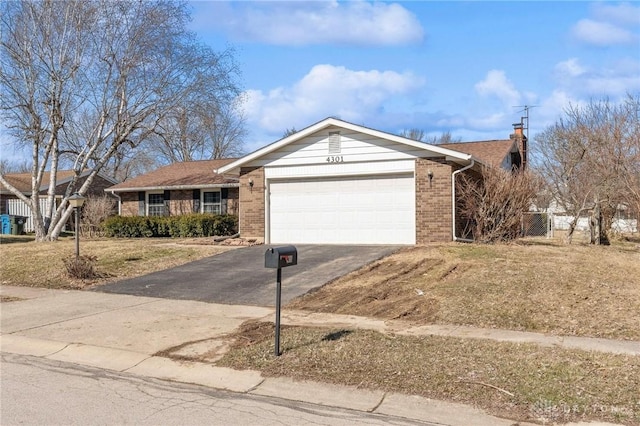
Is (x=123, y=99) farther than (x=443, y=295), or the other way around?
(x=123, y=99)

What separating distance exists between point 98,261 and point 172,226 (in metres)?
9.54

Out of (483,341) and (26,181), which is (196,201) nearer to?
(26,181)

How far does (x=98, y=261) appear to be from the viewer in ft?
49.6

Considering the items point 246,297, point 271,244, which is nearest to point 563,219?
point 271,244

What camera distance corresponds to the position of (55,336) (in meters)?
8.19

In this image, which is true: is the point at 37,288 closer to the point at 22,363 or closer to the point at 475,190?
the point at 22,363

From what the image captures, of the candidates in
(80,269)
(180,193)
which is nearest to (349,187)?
(80,269)

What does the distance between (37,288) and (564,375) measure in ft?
37.1

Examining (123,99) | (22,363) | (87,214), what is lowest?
(22,363)

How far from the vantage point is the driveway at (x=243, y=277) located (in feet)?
36.0

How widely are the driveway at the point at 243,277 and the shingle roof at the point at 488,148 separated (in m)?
7.58

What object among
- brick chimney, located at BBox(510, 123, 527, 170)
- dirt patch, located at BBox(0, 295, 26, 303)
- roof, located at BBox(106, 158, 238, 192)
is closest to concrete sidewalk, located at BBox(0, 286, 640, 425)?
dirt patch, located at BBox(0, 295, 26, 303)

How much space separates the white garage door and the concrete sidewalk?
306 inches

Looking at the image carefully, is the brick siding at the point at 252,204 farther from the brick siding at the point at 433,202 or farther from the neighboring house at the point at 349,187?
the brick siding at the point at 433,202
